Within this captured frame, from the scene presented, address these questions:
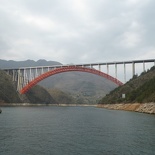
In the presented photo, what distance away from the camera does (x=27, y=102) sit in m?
134

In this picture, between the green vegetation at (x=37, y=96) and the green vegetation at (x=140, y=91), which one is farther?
the green vegetation at (x=37, y=96)

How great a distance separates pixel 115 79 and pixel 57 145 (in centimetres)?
8719

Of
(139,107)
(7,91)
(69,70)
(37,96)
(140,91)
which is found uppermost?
(69,70)

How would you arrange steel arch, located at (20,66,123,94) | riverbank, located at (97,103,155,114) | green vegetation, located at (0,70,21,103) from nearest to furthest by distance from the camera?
riverbank, located at (97,103,155,114), steel arch, located at (20,66,123,94), green vegetation, located at (0,70,21,103)

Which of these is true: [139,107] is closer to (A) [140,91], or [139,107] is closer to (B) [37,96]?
(A) [140,91]

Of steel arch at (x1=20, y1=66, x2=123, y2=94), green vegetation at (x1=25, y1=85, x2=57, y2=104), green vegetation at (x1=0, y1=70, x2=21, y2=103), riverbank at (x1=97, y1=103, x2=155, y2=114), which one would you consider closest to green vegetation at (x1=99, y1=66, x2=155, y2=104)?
riverbank at (x1=97, y1=103, x2=155, y2=114)

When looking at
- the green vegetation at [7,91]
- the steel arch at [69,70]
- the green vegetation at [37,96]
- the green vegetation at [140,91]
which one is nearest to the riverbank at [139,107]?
the green vegetation at [140,91]

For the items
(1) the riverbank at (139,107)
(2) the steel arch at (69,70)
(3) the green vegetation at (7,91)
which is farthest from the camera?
(3) the green vegetation at (7,91)

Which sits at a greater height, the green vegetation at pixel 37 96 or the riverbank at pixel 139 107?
the green vegetation at pixel 37 96

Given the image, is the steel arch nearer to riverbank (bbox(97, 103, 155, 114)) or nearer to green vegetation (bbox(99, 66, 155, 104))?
green vegetation (bbox(99, 66, 155, 104))

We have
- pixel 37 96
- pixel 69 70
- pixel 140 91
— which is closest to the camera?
pixel 140 91

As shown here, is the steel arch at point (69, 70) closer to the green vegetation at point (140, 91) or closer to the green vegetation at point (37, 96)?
the green vegetation at point (140, 91)

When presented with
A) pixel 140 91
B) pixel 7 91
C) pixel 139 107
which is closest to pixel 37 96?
pixel 7 91

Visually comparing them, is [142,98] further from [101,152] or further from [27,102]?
[27,102]
